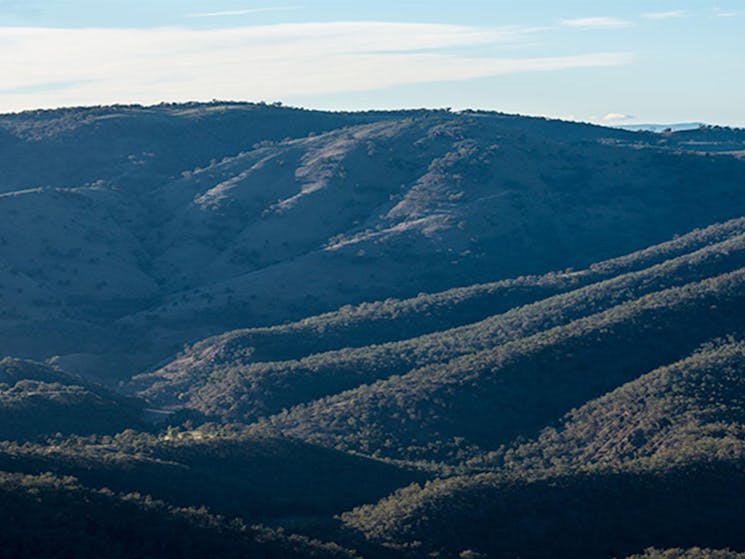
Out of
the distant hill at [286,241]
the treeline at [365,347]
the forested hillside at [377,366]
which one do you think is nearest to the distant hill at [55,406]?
the forested hillside at [377,366]

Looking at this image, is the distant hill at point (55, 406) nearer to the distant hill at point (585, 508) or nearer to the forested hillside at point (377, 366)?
the forested hillside at point (377, 366)

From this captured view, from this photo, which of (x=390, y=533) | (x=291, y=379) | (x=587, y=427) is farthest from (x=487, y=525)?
(x=291, y=379)

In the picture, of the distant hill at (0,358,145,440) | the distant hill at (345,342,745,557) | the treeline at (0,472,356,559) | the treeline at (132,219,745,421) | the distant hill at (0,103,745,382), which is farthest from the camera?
the distant hill at (0,103,745,382)

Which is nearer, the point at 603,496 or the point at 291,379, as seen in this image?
the point at 603,496

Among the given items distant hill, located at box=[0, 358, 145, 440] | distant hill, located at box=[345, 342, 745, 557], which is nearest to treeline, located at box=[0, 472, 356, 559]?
distant hill, located at box=[345, 342, 745, 557]

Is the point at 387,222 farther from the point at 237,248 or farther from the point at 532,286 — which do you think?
the point at 532,286

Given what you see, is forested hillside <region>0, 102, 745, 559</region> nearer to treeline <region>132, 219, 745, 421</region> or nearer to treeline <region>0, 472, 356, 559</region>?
treeline <region>0, 472, 356, 559</region>

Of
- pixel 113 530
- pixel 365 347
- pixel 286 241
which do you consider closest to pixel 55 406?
pixel 365 347

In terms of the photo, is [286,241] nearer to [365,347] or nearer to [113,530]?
[365,347]
